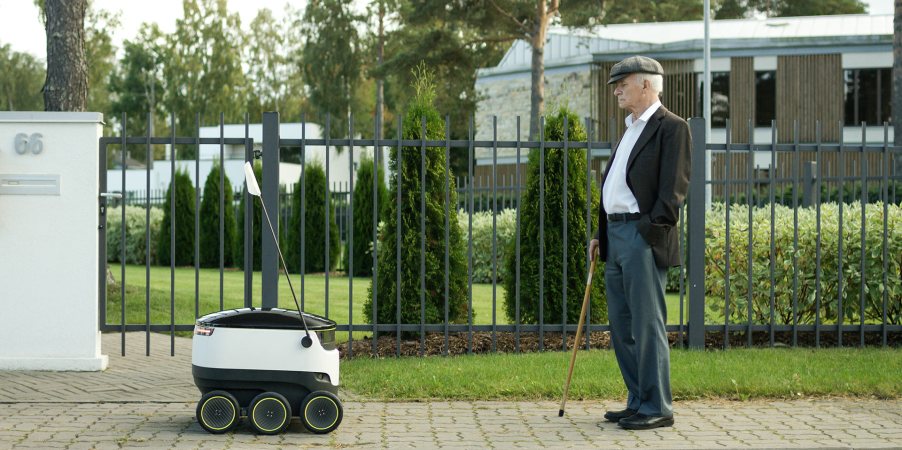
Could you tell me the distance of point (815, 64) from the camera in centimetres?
3192

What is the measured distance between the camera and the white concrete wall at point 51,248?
8023 millimetres

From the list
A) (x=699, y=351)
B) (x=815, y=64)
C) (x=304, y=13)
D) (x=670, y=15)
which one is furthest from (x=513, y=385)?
(x=304, y=13)

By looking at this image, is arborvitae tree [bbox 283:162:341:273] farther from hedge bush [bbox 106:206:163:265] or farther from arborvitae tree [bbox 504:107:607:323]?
arborvitae tree [bbox 504:107:607:323]

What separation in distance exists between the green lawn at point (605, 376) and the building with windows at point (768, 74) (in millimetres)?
22634

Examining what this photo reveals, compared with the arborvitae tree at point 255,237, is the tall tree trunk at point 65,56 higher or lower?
higher

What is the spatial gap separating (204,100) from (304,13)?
8015 millimetres

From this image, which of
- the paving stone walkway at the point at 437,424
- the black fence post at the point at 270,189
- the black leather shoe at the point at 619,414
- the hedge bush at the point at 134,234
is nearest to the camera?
the paving stone walkway at the point at 437,424

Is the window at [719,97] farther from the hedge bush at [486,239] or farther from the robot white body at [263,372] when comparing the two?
the robot white body at [263,372]

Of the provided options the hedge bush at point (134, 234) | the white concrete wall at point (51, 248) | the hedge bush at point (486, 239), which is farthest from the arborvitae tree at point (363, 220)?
the white concrete wall at point (51, 248)

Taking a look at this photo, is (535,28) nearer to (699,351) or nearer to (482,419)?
(699,351)

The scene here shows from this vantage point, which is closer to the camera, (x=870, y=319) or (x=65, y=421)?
(x=65, y=421)

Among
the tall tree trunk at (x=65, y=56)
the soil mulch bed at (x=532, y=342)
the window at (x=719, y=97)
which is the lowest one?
the soil mulch bed at (x=532, y=342)

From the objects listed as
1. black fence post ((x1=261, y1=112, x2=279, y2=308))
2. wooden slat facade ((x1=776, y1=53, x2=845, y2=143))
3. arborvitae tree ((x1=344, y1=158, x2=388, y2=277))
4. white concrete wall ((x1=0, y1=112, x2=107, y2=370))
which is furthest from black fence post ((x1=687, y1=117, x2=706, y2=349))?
wooden slat facade ((x1=776, y1=53, x2=845, y2=143))

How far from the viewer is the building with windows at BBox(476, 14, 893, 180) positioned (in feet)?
104
